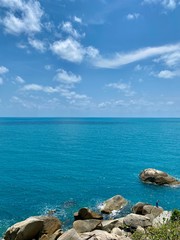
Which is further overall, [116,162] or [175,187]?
[116,162]

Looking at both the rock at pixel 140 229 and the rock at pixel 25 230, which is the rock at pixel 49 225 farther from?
the rock at pixel 140 229

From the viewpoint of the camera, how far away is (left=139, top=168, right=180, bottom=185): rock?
170 feet

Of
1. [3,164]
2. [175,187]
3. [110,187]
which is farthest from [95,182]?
[3,164]

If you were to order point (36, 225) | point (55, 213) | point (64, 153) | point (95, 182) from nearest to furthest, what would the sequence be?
point (36, 225)
point (55, 213)
point (95, 182)
point (64, 153)

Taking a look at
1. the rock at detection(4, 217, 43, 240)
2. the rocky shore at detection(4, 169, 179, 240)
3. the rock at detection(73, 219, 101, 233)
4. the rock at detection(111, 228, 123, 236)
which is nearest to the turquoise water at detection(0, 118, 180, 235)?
the rocky shore at detection(4, 169, 179, 240)

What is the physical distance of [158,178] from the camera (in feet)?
171

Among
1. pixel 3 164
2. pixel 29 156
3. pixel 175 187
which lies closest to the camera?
pixel 175 187

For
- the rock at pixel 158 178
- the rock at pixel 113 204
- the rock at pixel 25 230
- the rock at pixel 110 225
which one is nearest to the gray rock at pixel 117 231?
the rock at pixel 110 225

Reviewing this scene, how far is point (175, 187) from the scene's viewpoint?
49.7 m

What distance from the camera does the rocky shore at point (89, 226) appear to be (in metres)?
26.3

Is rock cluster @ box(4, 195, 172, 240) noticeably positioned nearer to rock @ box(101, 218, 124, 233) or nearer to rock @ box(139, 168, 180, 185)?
rock @ box(101, 218, 124, 233)

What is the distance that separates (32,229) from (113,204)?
15.1 metres

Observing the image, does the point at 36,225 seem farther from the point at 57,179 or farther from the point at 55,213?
the point at 57,179

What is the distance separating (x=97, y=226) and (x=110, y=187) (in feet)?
63.9
